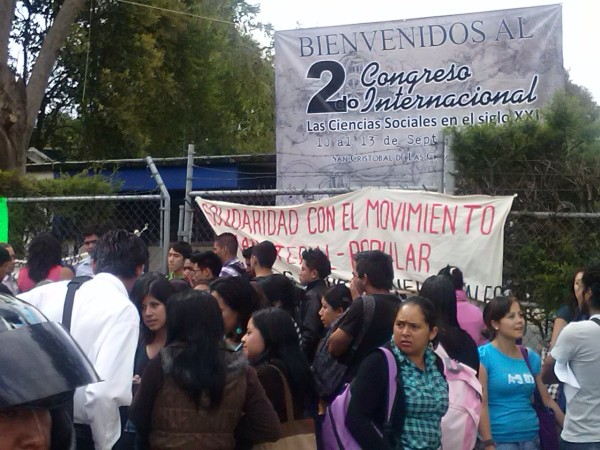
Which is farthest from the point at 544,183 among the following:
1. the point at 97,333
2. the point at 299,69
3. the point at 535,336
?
the point at 299,69

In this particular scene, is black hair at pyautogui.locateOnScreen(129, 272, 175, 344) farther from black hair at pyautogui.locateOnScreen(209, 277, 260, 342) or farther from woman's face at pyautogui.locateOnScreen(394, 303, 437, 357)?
woman's face at pyautogui.locateOnScreen(394, 303, 437, 357)

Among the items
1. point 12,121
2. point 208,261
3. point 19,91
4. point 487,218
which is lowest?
point 208,261

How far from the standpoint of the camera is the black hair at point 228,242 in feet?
27.2

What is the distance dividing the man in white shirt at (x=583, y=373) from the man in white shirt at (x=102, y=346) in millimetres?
2348

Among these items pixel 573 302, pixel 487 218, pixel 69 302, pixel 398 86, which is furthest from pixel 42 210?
pixel 69 302

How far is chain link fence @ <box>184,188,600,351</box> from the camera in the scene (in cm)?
723

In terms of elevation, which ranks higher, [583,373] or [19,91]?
[19,91]

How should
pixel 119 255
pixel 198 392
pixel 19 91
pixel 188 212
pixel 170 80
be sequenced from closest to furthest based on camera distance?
pixel 198 392, pixel 119 255, pixel 188 212, pixel 19 91, pixel 170 80

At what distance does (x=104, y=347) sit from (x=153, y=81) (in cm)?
1971

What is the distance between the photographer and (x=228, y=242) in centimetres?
829

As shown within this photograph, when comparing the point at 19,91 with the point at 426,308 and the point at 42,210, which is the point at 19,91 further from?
the point at 426,308

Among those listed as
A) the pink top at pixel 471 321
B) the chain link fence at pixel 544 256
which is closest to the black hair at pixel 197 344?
the pink top at pixel 471 321

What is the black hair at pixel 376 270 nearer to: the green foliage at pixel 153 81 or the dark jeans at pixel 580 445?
the dark jeans at pixel 580 445

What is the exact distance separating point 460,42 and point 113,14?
42.3ft
